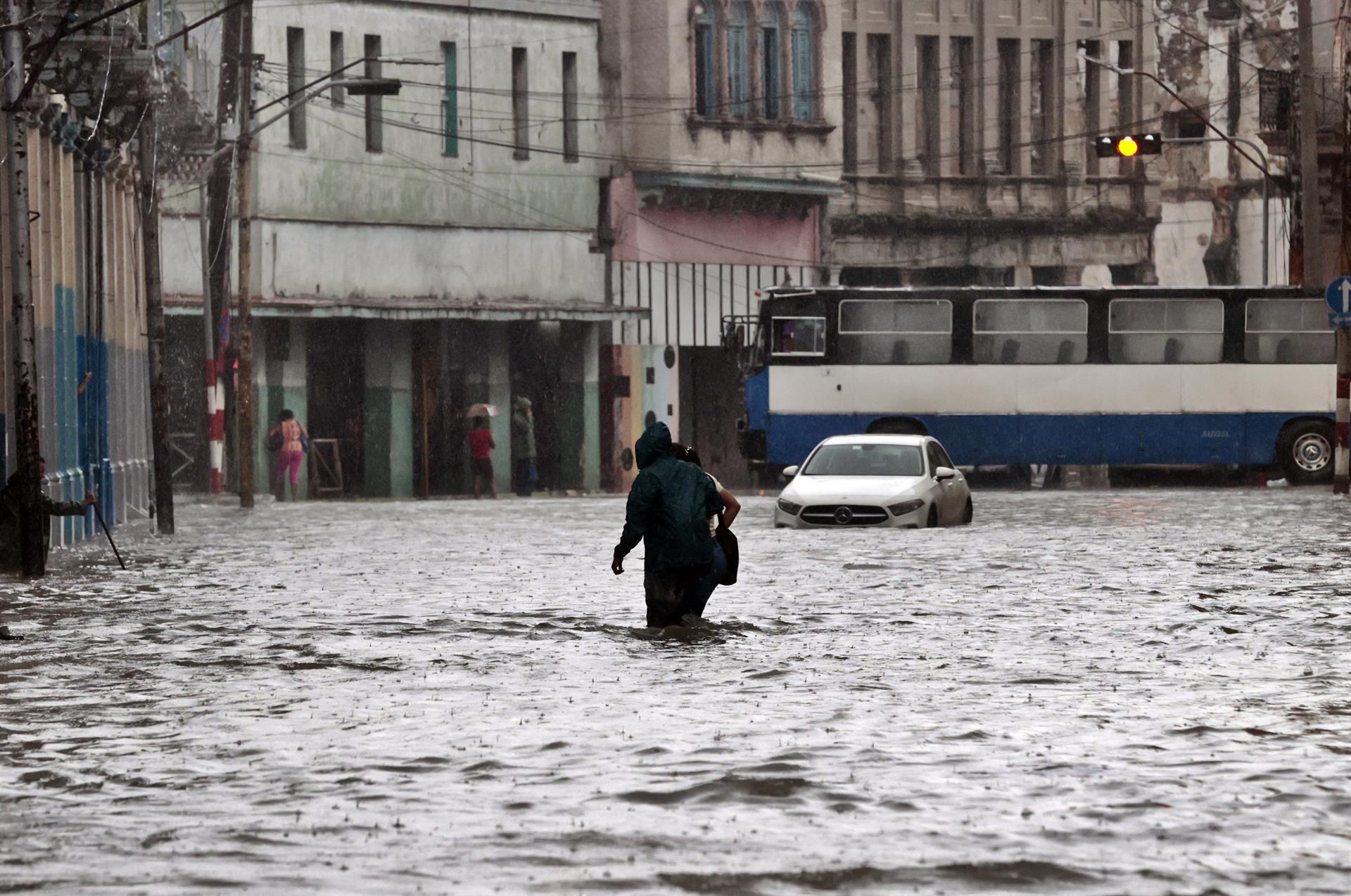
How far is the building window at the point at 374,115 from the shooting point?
51.0 meters

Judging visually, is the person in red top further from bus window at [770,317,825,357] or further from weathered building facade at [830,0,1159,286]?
weathered building facade at [830,0,1159,286]

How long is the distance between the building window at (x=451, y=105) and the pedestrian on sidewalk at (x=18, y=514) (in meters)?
29.3

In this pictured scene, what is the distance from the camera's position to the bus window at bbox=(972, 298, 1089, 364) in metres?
45.9

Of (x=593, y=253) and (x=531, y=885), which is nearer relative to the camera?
(x=531, y=885)

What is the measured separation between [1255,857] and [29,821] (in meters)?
3.84

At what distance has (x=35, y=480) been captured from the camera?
73.6ft

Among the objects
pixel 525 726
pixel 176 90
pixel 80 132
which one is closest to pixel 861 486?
pixel 80 132

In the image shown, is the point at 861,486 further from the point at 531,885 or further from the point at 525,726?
the point at 531,885

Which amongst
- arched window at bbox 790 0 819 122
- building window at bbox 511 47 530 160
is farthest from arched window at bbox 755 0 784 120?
building window at bbox 511 47 530 160

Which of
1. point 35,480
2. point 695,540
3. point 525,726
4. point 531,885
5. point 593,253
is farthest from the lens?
point 593,253

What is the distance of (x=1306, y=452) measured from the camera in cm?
4584

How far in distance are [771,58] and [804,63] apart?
74 centimetres

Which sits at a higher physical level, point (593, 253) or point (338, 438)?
point (593, 253)

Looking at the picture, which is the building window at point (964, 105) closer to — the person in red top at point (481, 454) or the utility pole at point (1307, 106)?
the person in red top at point (481, 454)
